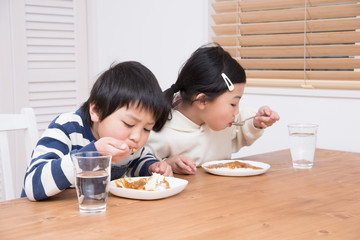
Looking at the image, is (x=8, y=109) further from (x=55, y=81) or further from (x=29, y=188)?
(x=29, y=188)

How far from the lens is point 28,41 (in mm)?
2684

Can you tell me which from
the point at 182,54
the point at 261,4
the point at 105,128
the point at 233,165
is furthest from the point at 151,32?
the point at 105,128

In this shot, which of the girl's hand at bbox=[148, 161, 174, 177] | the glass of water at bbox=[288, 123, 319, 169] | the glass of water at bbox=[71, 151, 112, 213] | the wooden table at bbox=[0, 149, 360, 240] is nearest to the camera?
the wooden table at bbox=[0, 149, 360, 240]

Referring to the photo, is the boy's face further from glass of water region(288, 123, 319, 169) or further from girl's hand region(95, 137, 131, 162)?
glass of water region(288, 123, 319, 169)

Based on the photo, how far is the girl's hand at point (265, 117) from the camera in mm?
1689

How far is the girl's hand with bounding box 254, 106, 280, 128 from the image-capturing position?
1689 mm

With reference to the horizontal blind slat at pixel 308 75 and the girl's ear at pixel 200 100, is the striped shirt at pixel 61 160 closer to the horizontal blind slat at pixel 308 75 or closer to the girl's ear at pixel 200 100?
the girl's ear at pixel 200 100

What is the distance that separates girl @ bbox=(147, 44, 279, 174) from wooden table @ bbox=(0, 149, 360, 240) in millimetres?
333

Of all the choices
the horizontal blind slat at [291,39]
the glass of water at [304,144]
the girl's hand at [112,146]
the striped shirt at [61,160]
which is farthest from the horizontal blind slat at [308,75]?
the girl's hand at [112,146]

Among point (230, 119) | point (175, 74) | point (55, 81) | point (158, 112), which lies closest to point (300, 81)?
point (230, 119)

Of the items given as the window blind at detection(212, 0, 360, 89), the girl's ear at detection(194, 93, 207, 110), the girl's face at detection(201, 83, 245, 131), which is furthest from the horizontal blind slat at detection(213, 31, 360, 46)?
the girl's ear at detection(194, 93, 207, 110)

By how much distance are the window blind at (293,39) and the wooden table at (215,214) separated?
0.73m

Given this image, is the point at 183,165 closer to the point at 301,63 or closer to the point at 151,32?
the point at 301,63

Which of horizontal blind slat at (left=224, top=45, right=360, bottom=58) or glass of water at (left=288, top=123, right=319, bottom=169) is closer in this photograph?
glass of water at (left=288, top=123, right=319, bottom=169)
